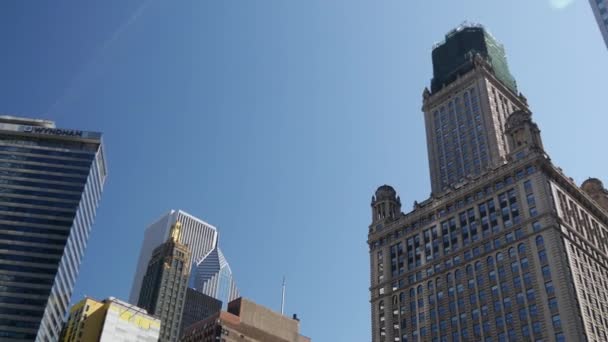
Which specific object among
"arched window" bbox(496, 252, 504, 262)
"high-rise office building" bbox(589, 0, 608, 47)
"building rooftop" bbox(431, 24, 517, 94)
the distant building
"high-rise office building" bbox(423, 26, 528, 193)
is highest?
"building rooftop" bbox(431, 24, 517, 94)

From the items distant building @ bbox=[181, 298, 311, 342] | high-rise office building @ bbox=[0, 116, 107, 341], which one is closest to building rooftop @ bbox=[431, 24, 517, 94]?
distant building @ bbox=[181, 298, 311, 342]

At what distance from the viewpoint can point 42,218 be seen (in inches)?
6816

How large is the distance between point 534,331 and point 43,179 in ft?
431

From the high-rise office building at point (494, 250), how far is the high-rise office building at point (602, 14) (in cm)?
2822

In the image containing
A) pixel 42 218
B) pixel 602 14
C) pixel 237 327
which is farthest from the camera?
pixel 237 327

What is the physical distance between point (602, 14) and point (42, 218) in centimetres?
13963

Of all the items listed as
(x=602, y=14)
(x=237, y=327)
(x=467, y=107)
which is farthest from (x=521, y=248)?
(x=237, y=327)

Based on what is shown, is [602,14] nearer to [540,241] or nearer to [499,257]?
[540,241]

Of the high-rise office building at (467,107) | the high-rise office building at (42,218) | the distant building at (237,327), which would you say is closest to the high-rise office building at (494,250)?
the high-rise office building at (467,107)

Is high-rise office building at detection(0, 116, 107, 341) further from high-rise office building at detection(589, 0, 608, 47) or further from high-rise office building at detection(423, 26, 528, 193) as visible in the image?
high-rise office building at detection(589, 0, 608, 47)

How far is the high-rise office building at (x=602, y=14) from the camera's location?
117562 mm

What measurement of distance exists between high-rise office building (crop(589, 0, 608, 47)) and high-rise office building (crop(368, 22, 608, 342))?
28.2 metres

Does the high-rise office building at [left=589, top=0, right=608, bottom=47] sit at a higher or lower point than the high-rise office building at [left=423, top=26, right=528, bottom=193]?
lower

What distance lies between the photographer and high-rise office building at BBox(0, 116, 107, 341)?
160375 millimetres
